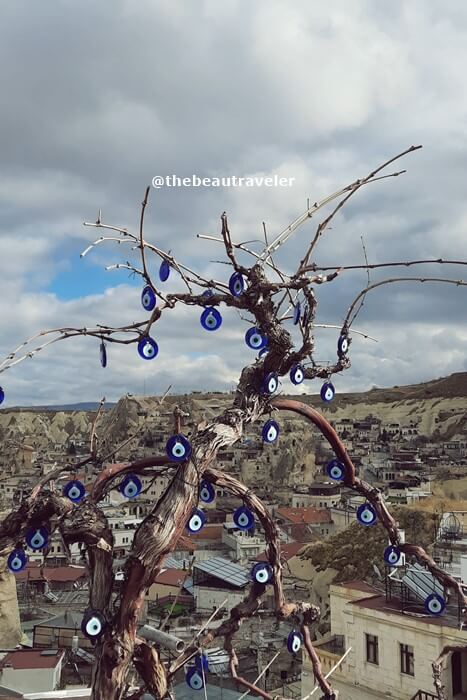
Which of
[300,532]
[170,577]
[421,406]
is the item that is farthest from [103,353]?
[421,406]

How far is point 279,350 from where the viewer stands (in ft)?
11.2

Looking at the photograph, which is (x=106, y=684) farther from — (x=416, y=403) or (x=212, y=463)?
(x=416, y=403)

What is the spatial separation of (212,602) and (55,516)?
3473 centimetres

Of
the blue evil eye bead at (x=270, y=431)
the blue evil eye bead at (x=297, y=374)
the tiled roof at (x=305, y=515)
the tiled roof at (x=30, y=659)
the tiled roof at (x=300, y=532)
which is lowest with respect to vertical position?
the tiled roof at (x=300, y=532)

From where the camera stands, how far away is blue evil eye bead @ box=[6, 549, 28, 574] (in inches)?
133

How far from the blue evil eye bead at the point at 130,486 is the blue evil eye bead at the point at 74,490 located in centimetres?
20

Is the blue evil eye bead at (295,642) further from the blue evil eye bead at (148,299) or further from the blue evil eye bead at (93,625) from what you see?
the blue evil eye bead at (148,299)

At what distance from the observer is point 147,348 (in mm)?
3518

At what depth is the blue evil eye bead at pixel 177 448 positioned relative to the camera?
3.03 metres

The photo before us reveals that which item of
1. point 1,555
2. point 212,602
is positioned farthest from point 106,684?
point 212,602

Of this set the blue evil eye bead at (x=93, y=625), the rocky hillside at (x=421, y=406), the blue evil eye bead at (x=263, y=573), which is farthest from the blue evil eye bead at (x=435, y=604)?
the rocky hillside at (x=421, y=406)

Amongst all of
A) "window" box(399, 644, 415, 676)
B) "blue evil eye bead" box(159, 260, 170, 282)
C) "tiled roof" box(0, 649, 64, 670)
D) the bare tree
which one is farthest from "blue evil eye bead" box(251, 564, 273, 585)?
"tiled roof" box(0, 649, 64, 670)

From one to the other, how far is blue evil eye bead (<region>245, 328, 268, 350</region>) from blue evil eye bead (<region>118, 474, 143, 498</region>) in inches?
36.0

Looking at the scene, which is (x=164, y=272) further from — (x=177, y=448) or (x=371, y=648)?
(x=371, y=648)
